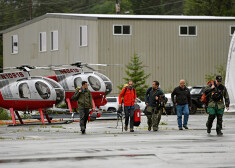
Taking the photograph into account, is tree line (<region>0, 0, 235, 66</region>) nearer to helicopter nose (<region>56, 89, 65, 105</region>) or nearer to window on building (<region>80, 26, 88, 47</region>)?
window on building (<region>80, 26, 88, 47</region>)

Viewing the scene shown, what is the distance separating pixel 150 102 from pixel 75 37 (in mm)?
25702

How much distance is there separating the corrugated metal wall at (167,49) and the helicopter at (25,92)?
17136 millimetres

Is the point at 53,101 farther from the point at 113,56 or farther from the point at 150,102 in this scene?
the point at 113,56

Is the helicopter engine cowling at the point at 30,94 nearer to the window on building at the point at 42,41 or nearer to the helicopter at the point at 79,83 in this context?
the helicopter at the point at 79,83

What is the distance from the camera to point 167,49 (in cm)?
4641

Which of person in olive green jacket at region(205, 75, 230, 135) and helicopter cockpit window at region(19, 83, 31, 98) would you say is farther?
helicopter cockpit window at region(19, 83, 31, 98)

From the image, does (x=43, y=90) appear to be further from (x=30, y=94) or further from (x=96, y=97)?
(x=96, y=97)

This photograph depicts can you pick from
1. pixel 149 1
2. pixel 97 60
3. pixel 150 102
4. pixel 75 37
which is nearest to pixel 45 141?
pixel 150 102

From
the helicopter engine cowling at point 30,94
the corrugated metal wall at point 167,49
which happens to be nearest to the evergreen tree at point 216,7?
the corrugated metal wall at point 167,49

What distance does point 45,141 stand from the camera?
1814 centimetres

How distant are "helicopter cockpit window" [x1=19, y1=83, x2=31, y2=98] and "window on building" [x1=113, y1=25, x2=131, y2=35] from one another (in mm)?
18105

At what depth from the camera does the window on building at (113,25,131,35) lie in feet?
149

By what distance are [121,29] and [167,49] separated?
11.8 feet

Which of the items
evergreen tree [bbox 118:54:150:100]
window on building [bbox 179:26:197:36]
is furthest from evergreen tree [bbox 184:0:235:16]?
evergreen tree [bbox 118:54:150:100]
